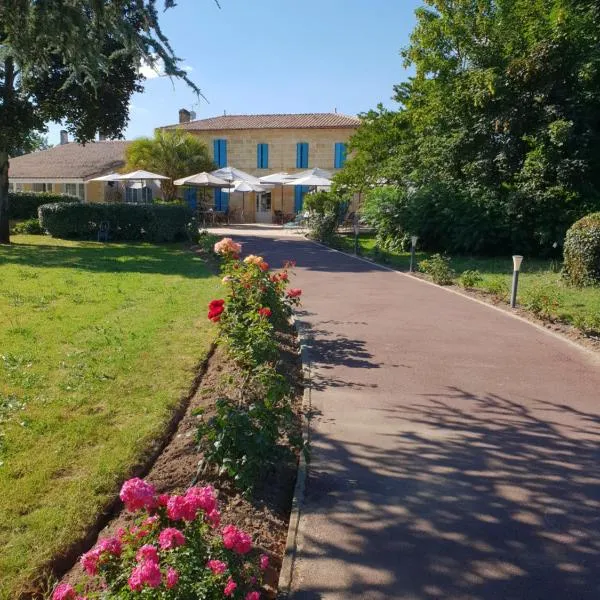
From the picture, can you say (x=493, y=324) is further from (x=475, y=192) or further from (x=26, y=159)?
(x=26, y=159)

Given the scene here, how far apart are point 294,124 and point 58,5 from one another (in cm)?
3342

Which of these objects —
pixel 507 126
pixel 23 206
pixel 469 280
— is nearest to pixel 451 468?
pixel 469 280

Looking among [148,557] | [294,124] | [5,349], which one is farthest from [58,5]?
[294,124]

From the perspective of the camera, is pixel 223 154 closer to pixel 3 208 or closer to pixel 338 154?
pixel 338 154

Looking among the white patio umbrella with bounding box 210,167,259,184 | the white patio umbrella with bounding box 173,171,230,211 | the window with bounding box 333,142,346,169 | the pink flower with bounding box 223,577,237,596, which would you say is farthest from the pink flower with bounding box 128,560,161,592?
the window with bounding box 333,142,346,169

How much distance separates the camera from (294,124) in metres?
38.0

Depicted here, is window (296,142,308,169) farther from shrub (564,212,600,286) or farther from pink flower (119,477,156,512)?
pink flower (119,477,156,512)

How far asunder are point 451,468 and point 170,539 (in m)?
2.46

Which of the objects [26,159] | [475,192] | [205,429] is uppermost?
Answer: [26,159]

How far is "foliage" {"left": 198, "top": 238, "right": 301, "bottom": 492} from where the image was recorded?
3568 mm

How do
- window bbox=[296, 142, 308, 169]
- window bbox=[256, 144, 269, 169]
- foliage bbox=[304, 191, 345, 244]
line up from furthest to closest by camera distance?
window bbox=[256, 144, 269, 169] < window bbox=[296, 142, 308, 169] < foliage bbox=[304, 191, 345, 244]

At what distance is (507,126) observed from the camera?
55.3 feet

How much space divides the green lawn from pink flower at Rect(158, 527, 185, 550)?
3.17ft

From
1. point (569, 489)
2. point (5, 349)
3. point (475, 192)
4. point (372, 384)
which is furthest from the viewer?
point (475, 192)
